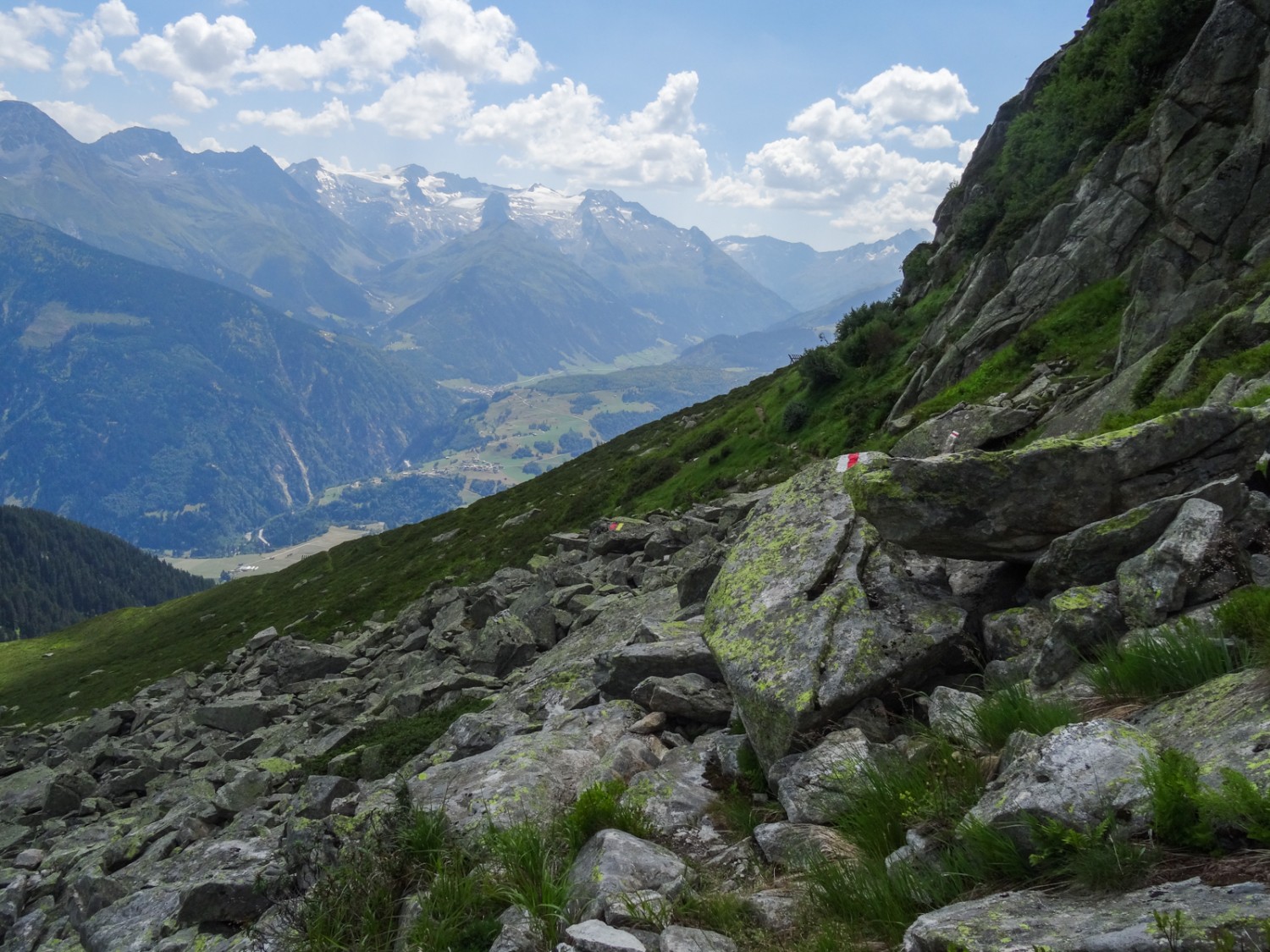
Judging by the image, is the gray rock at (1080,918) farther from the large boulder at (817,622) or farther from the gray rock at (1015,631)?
the gray rock at (1015,631)

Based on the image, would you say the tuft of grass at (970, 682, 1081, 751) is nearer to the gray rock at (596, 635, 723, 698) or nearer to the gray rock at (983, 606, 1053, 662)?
the gray rock at (983, 606, 1053, 662)

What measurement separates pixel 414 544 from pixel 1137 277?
6050 cm

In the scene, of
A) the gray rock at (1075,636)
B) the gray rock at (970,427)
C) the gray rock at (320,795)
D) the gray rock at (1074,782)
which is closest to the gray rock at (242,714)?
the gray rock at (320,795)

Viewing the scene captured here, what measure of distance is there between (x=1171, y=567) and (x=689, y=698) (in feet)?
21.1

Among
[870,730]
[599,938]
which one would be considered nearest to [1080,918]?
[599,938]

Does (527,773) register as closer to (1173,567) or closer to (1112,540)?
(1112,540)

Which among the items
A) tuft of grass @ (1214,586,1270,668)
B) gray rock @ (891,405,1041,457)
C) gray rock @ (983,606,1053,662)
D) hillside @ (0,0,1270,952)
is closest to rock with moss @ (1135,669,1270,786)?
hillside @ (0,0,1270,952)

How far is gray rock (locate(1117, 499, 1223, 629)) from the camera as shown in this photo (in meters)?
6.98

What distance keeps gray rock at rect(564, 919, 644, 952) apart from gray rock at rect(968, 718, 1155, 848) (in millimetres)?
2760

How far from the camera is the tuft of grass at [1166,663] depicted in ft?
19.7

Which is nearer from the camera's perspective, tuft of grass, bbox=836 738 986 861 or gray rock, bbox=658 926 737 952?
gray rock, bbox=658 926 737 952

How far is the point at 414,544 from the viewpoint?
232ft

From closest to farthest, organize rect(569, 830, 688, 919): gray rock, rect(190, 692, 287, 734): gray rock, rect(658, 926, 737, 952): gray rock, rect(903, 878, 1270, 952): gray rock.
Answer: rect(903, 878, 1270, 952): gray rock < rect(658, 926, 737, 952): gray rock < rect(569, 830, 688, 919): gray rock < rect(190, 692, 287, 734): gray rock

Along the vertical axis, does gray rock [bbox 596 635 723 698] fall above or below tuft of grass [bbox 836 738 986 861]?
above
